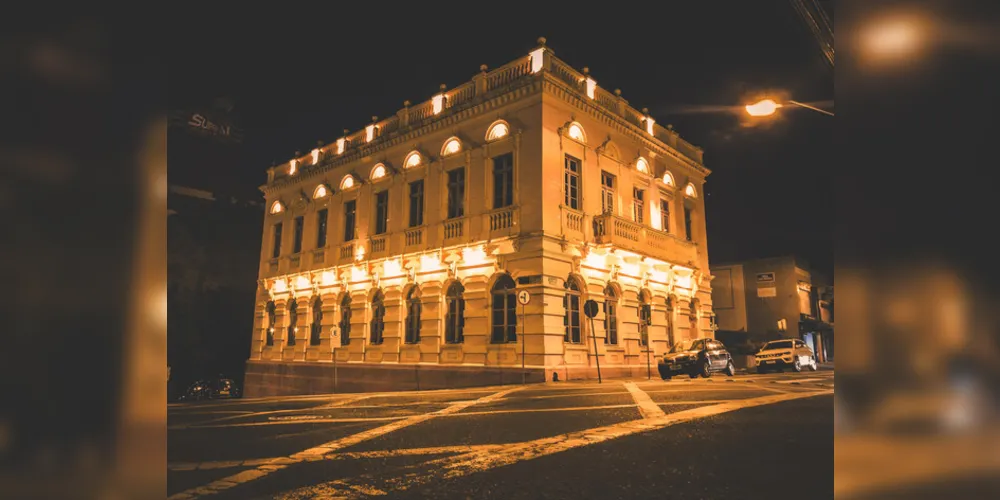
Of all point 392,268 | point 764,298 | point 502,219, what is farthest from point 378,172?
point 764,298

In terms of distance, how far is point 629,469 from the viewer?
4422 mm

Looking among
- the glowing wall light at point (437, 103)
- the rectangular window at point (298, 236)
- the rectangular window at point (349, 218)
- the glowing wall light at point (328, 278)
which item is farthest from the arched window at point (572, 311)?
the rectangular window at point (298, 236)

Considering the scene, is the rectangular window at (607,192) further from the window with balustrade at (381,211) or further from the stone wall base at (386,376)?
the window with balustrade at (381,211)

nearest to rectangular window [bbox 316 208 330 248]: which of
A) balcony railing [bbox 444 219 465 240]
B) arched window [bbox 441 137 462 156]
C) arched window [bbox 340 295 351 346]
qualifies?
arched window [bbox 340 295 351 346]

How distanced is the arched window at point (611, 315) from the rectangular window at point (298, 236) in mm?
16216

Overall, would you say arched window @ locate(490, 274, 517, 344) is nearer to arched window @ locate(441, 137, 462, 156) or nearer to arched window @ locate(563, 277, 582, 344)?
arched window @ locate(563, 277, 582, 344)

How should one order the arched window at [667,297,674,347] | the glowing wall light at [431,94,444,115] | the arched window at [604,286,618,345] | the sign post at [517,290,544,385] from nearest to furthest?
the sign post at [517,290,544,385] → the arched window at [604,286,618,345] → the glowing wall light at [431,94,444,115] → the arched window at [667,297,674,347]

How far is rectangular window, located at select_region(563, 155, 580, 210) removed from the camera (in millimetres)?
19375

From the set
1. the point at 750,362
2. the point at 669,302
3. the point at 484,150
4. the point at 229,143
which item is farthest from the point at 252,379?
the point at 750,362

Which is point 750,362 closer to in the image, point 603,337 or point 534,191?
point 603,337

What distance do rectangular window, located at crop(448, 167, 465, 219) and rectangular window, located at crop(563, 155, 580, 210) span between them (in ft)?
13.0

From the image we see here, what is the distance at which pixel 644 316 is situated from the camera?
877 inches

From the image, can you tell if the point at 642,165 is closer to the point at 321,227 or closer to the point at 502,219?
the point at 502,219

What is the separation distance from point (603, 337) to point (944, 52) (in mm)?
18677
